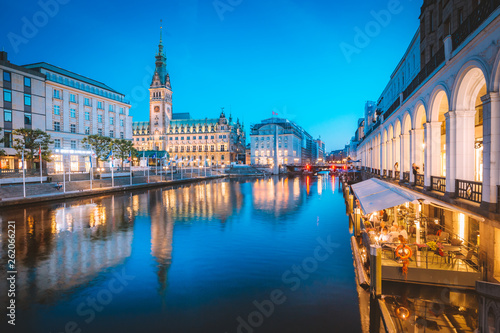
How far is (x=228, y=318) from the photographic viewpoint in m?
10.5

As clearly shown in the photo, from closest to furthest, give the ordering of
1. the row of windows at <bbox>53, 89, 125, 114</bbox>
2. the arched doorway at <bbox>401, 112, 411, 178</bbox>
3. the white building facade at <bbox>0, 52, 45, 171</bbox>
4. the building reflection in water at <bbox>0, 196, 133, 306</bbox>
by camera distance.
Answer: the building reflection in water at <bbox>0, 196, 133, 306</bbox>
the arched doorway at <bbox>401, 112, 411, 178</bbox>
the white building facade at <bbox>0, 52, 45, 171</bbox>
the row of windows at <bbox>53, 89, 125, 114</bbox>

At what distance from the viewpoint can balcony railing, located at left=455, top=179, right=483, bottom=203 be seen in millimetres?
12172

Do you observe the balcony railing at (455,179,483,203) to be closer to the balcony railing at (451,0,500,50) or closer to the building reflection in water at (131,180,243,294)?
the balcony railing at (451,0,500,50)

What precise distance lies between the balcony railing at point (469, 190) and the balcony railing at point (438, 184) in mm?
2721

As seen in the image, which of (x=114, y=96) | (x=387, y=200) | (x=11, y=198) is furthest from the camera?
(x=114, y=96)

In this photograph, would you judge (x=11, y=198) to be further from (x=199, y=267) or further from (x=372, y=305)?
(x=372, y=305)

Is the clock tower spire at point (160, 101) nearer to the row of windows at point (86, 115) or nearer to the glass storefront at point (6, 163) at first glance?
the row of windows at point (86, 115)

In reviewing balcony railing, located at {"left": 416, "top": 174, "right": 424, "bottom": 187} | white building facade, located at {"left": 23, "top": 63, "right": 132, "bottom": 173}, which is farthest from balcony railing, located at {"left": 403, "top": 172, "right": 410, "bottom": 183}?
white building facade, located at {"left": 23, "top": 63, "right": 132, "bottom": 173}

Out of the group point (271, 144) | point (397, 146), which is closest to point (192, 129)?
point (271, 144)

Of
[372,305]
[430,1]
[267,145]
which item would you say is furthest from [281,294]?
[267,145]

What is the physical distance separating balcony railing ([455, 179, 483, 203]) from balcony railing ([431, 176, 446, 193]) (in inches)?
107

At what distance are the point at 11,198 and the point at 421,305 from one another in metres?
42.8

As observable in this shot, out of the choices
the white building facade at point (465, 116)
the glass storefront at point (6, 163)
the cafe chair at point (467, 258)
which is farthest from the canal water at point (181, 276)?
the glass storefront at point (6, 163)

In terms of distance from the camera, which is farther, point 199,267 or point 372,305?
point 199,267
